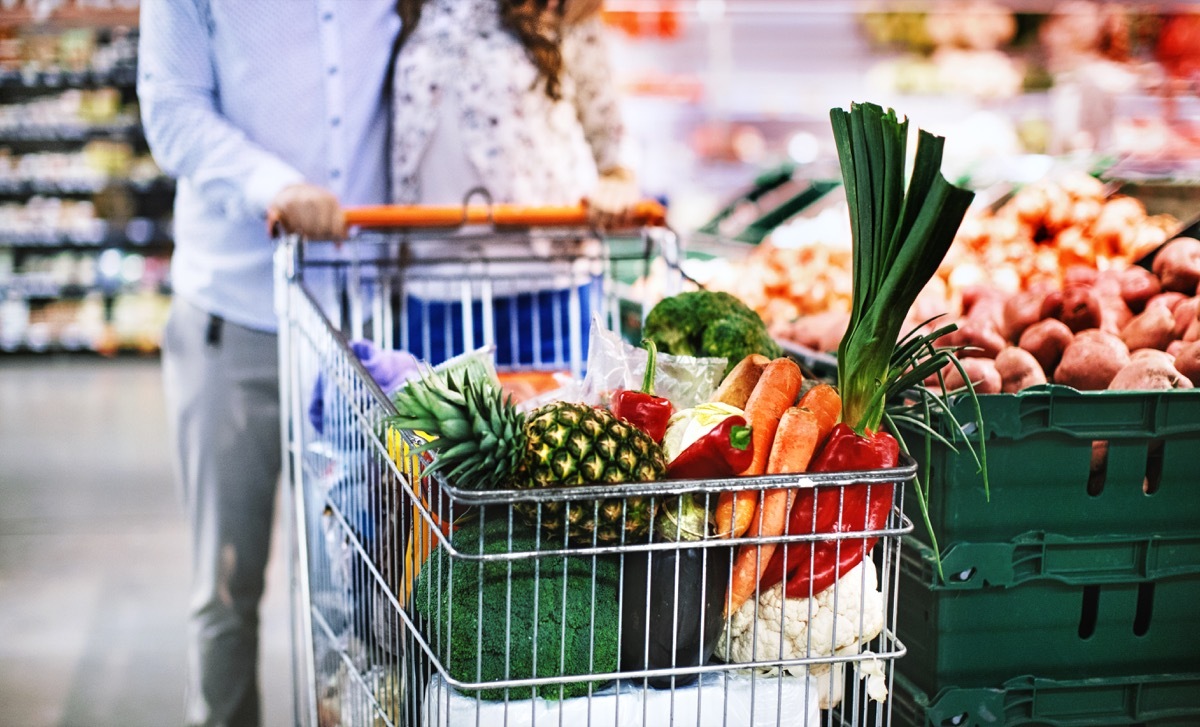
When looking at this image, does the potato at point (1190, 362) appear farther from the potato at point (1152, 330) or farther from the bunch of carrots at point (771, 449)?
the bunch of carrots at point (771, 449)

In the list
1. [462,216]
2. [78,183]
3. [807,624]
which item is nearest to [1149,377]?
[807,624]

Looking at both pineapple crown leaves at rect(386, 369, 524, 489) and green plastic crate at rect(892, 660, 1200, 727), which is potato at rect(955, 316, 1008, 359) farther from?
pineapple crown leaves at rect(386, 369, 524, 489)

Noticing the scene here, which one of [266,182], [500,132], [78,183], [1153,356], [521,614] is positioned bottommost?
[521,614]

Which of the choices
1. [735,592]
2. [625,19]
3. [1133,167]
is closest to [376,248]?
[735,592]

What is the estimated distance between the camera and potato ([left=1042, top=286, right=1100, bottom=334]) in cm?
178

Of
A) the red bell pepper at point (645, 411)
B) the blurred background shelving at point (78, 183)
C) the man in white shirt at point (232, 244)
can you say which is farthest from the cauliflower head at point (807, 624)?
the blurred background shelving at point (78, 183)

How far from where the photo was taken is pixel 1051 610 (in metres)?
1.47

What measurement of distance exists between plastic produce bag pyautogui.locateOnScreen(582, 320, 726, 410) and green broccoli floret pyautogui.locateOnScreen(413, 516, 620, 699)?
34 centimetres

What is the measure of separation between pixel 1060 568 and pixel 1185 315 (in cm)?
56

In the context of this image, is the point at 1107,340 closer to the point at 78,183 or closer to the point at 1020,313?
the point at 1020,313

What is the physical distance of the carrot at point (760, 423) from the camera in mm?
1126

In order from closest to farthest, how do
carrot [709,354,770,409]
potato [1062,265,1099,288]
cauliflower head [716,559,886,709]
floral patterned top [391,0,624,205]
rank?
cauliflower head [716,559,886,709]
carrot [709,354,770,409]
potato [1062,265,1099,288]
floral patterned top [391,0,624,205]

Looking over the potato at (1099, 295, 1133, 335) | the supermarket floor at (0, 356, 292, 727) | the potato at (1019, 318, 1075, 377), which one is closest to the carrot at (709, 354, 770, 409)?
the potato at (1019, 318, 1075, 377)

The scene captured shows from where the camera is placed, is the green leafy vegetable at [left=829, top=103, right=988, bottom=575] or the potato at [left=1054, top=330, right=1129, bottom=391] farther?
the potato at [left=1054, top=330, right=1129, bottom=391]
